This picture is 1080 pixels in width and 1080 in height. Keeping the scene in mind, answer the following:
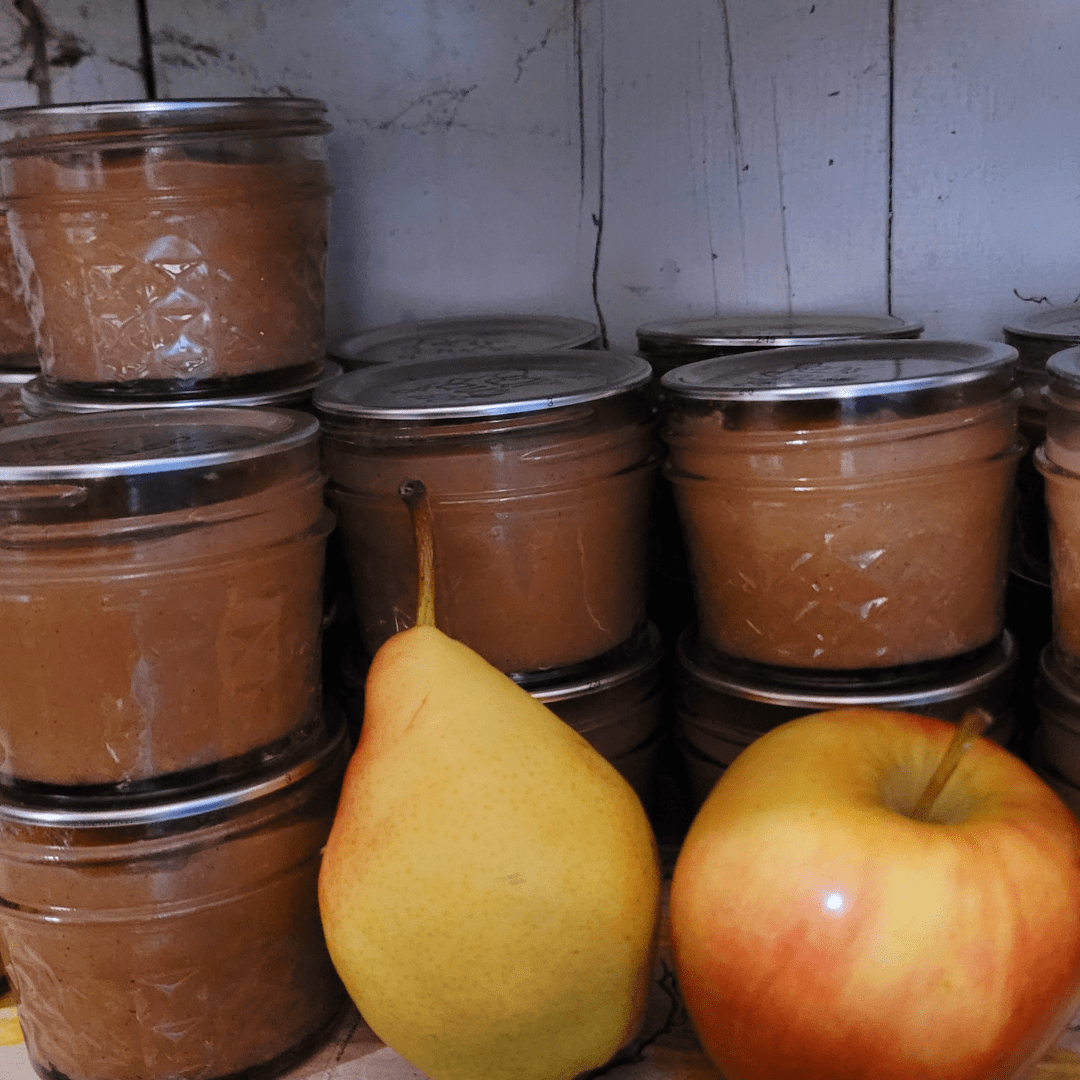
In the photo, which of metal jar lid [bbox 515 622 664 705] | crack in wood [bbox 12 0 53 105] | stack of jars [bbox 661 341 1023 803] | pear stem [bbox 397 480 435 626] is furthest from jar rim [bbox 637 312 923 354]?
crack in wood [bbox 12 0 53 105]

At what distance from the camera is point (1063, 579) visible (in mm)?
710

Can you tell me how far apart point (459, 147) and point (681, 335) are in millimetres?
294

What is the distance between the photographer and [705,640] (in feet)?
2.66

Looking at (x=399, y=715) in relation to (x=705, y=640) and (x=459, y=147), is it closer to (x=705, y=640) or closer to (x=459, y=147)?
(x=705, y=640)

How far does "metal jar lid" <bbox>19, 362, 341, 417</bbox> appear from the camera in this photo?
2.54 feet

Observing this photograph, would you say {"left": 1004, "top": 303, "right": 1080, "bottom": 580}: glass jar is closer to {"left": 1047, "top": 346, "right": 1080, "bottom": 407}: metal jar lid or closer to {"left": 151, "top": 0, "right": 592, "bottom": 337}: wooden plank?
{"left": 1047, "top": 346, "right": 1080, "bottom": 407}: metal jar lid

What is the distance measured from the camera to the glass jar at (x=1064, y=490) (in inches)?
26.5

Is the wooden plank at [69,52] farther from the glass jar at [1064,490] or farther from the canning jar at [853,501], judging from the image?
the glass jar at [1064,490]

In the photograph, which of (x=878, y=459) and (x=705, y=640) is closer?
(x=878, y=459)

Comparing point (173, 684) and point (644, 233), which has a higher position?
point (644, 233)

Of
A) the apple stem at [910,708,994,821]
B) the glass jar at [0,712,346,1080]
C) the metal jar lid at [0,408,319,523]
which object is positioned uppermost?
the metal jar lid at [0,408,319,523]

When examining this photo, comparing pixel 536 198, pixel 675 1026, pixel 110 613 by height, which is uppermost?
pixel 536 198

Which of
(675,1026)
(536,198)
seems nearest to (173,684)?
(675,1026)

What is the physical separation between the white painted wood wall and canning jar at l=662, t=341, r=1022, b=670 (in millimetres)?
272
